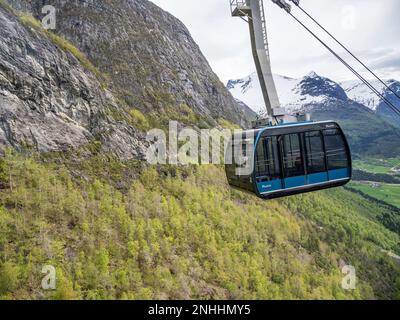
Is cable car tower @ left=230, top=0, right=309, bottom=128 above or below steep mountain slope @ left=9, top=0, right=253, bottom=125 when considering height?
below

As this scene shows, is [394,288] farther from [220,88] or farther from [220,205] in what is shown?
[220,88]

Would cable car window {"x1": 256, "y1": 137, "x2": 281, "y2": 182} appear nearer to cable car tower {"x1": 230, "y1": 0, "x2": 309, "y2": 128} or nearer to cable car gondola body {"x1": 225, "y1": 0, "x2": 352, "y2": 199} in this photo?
cable car gondola body {"x1": 225, "y1": 0, "x2": 352, "y2": 199}

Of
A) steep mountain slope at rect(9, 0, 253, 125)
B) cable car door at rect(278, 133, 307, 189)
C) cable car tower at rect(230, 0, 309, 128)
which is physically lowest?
cable car door at rect(278, 133, 307, 189)

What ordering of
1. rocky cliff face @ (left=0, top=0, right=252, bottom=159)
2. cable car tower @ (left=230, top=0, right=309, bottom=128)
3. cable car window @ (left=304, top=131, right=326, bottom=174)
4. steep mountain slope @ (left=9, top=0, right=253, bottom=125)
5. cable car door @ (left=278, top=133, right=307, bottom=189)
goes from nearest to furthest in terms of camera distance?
cable car tower @ (left=230, top=0, right=309, bottom=128), cable car door @ (left=278, top=133, right=307, bottom=189), cable car window @ (left=304, top=131, right=326, bottom=174), rocky cliff face @ (left=0, top=0, right=252, bottom=159), steep mountain slope @ (left=9, top=0, right=253, bottom=125)

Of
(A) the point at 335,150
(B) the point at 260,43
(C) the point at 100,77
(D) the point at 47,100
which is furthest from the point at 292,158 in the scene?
(C) the point at 100,77

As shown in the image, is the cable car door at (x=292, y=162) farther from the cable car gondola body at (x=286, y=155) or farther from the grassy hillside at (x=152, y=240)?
the grassy hillside at (x=152, y=240)

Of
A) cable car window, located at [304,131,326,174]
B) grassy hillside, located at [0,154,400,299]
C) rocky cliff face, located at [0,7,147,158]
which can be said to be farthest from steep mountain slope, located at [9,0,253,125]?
cable car window, located at [304,131,326,174]

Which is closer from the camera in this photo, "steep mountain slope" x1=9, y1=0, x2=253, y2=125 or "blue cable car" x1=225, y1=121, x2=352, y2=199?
"blue cable car" x1=225, y1=121, x2=352, y2=199

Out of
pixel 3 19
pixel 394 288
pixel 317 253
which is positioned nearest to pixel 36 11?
pixel 3 19
